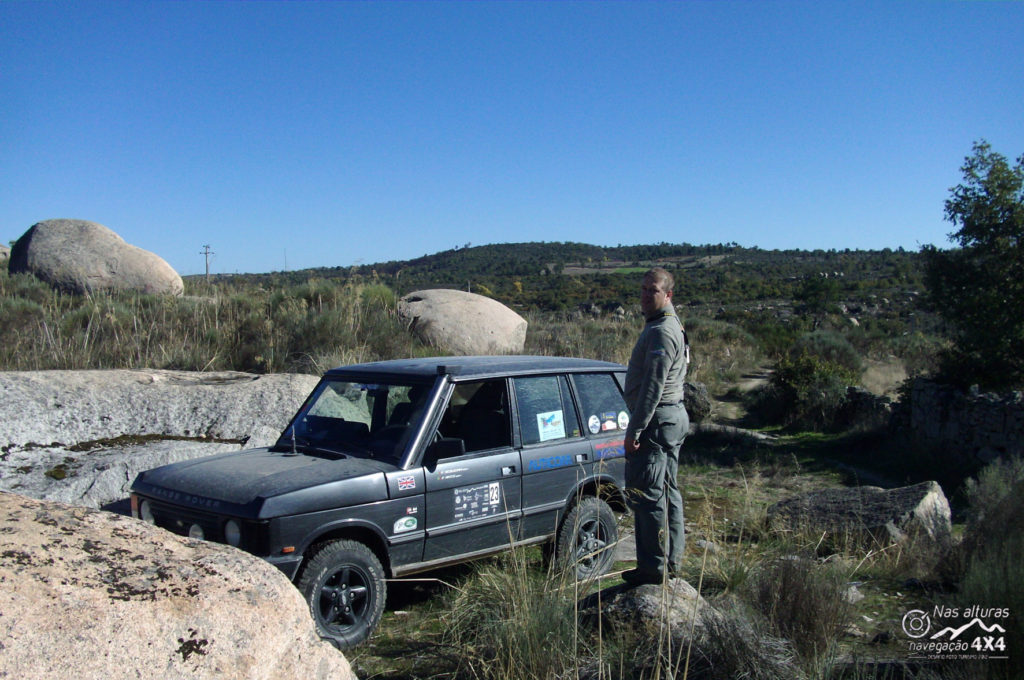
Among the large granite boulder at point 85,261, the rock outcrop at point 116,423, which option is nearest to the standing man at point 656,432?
the rock outcrop at point 116,423

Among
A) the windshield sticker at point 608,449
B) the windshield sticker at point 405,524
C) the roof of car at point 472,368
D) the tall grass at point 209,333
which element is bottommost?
the windshield sticker at point 405,524

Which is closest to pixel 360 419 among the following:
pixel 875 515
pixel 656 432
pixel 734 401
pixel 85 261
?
pixel 656 432

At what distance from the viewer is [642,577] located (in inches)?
174

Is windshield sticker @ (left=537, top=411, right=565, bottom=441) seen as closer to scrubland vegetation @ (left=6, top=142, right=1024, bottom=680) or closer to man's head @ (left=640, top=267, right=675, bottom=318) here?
scrubland vegetation @ (left=6, top=142, right=1024, bottom=680)

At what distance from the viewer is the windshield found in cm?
487

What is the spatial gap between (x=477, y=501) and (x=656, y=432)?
1294 mm

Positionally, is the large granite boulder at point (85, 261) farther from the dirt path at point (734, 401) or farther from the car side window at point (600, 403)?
the car side window at point (600, 403)

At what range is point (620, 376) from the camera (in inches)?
244

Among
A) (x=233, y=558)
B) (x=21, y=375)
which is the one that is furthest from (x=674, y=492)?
(x=21, y=375)

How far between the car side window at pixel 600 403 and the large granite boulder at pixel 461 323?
24.8ft

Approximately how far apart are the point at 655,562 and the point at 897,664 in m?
1.30

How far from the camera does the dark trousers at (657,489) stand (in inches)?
173

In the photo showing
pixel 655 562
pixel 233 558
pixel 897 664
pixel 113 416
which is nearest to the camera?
pixel 233 558

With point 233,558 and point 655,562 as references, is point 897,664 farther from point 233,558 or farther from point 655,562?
point 233,558
